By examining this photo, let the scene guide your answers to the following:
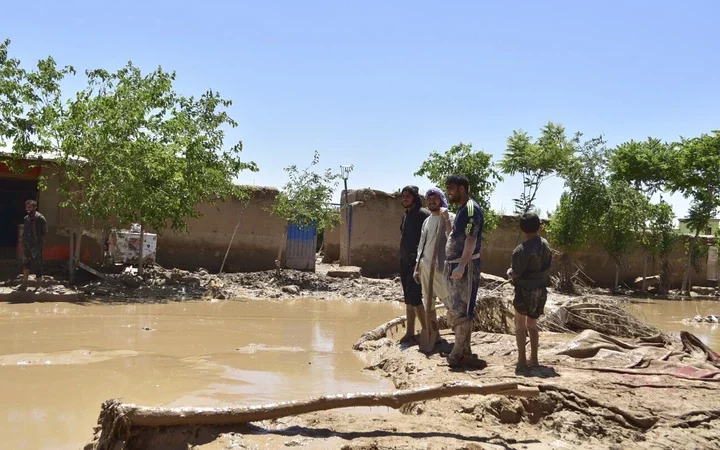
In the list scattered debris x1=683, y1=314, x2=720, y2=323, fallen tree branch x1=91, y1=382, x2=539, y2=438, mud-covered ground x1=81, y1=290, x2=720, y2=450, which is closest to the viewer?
fallen tree branch x1=91, y1=382, x2=539, y2=438

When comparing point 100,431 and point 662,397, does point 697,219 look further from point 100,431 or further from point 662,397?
point 100,431

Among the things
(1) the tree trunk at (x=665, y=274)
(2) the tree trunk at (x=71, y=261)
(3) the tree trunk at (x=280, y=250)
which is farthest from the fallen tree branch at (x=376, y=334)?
(1) the tree trunk at (x=665, y=274)

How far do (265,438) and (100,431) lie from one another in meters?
1.03

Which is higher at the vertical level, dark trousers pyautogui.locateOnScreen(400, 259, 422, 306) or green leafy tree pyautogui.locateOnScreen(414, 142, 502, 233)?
green leafy tree pyautogui.locateOnScreen(414, 142, 502, 233)

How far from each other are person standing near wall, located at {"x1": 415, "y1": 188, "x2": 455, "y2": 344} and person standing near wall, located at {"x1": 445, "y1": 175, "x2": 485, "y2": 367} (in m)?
0.32

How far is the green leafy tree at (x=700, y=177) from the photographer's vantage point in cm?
1812

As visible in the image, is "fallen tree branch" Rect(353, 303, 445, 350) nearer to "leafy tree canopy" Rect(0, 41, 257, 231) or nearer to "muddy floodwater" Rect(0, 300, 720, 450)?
"muddy floodwater" Rect(0, 300, 720, 450)

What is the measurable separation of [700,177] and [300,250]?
432 inches

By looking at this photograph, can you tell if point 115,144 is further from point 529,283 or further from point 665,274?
point 665,274

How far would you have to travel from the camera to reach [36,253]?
1196 cm

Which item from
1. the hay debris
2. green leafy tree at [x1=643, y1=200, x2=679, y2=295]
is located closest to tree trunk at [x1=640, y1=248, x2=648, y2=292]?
green leafy tree at [x1=643, y1=200, x2=679, y2=295]

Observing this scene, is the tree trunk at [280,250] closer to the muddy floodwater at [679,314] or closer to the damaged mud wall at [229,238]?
the damaged mud wall at [229,238]

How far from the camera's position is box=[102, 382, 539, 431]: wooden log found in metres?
3.88

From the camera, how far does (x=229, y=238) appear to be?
16812 mm
